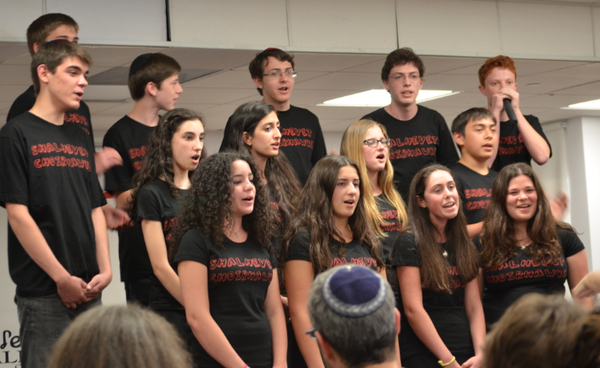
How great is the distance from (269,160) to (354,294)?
6.17 feet

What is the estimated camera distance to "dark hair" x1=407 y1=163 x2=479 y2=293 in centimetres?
298

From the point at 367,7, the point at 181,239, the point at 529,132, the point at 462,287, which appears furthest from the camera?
the point at 367,7

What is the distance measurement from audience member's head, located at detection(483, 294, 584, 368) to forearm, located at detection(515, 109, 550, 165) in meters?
2.62

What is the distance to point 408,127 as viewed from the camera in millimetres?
3693

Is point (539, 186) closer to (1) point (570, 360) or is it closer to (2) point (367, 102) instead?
(1) point (570, 360)

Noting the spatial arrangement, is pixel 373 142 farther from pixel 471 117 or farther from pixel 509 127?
pixel 509 127

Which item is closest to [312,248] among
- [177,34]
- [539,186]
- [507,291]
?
[507,291]

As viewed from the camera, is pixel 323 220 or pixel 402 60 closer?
pixel 323 220

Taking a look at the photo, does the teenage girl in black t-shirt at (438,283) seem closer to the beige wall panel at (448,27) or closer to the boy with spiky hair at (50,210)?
the boy with spiky hair at (50,210)

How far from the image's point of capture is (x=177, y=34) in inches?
172

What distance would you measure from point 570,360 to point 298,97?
590 cm

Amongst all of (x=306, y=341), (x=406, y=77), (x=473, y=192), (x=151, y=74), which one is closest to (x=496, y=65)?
(x=406, y=77)

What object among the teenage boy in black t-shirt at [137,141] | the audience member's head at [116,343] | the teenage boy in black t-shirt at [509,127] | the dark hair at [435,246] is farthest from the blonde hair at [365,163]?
the audience member's head at [116,343]

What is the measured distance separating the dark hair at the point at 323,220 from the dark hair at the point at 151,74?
918mm
